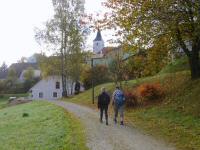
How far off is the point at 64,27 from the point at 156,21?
37037 millimetres

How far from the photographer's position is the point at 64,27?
60.9 m

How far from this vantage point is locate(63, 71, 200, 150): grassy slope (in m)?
18.8

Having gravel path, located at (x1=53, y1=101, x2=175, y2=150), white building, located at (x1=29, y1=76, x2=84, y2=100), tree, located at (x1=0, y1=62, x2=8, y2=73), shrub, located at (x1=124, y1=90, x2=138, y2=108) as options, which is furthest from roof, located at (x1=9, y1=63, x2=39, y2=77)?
gravel path, located at (x1=53, y1=101, x2=175, y2=150)

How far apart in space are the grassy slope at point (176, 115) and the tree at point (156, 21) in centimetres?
350

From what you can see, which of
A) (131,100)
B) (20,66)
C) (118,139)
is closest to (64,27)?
(131,100)

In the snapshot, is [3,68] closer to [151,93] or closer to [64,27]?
Result: [64,27]

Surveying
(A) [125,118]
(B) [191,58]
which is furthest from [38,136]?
(B) [191,58]

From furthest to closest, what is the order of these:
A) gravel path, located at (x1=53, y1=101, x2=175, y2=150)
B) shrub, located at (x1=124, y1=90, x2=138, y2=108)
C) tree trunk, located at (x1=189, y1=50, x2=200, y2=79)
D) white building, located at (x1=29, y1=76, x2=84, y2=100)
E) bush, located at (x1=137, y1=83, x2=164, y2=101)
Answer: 1. white building, located at (x1=29, y1=76, x2=84, y2=100)
2. shrub, located at (x1=124, y1=90, x2=138, y2=108)
3. bush, located at (x1=137, y1=83, x2=164, y2=101)
4. tree trunk, located at (x1=189, y1=50, x2=200, y2=79)
5. gravel path, located at (x1=53, y1=101, x2=175, y2=150)

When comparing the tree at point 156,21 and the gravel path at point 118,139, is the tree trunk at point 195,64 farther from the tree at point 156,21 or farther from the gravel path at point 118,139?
the gravel path at point 118,139

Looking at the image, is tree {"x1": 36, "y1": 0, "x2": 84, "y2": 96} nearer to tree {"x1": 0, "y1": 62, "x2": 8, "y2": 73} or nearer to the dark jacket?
the dark jacket

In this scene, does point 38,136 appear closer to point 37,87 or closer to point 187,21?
point 187,21

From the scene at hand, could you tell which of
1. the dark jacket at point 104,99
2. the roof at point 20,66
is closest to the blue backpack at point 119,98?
the dark jacket at point 104,99

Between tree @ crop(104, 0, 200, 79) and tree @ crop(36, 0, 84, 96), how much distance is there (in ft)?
111

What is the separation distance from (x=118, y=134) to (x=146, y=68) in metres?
9.83
